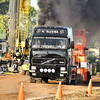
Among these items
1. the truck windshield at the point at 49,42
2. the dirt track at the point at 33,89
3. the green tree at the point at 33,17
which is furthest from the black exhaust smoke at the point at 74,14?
the green tree at the point at 33,17

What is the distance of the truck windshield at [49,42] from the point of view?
1744cm

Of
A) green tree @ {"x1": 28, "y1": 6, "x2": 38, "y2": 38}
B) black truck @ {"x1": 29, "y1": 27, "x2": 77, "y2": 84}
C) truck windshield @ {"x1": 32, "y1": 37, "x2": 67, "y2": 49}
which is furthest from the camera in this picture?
green tree @ {"x1": 28, "y1": 6, "x2": 38, "y2": 38}

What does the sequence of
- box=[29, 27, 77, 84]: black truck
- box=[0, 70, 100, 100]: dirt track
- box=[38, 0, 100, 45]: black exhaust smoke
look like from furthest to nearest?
1. box=[38, 0, 100, 45]: black exhaust smoke
2. box=[29, 27, 77, 84]: black truck
3. box=[0, 70, 100, 100]: dirt track

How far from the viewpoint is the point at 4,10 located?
308 feet

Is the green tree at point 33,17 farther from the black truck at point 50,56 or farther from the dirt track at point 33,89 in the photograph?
the dirt track at point 33,89

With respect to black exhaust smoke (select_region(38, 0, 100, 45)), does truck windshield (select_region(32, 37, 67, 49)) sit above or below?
below

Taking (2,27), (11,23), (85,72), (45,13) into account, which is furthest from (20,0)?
(2,27)

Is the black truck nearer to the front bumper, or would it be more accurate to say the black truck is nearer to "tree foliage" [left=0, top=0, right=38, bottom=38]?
the front bumper

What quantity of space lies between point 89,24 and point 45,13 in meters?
9.20

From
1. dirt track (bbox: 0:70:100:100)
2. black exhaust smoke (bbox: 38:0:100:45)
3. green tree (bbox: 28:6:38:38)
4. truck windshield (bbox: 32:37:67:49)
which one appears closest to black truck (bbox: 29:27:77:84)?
truck windshield (bbox: 32:37:67:49)

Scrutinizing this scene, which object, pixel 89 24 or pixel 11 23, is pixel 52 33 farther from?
pixel 89 24

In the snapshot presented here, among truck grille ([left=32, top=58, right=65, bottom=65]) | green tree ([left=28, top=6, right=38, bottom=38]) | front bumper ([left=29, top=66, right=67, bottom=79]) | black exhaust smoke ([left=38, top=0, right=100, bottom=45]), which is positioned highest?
green tree ([left=28, top=6, right=38, bottom=38])

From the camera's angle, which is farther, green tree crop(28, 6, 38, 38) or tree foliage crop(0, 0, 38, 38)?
green tree crop(28, 6, 38, 38)

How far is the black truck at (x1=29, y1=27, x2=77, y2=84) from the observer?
17.1 m
